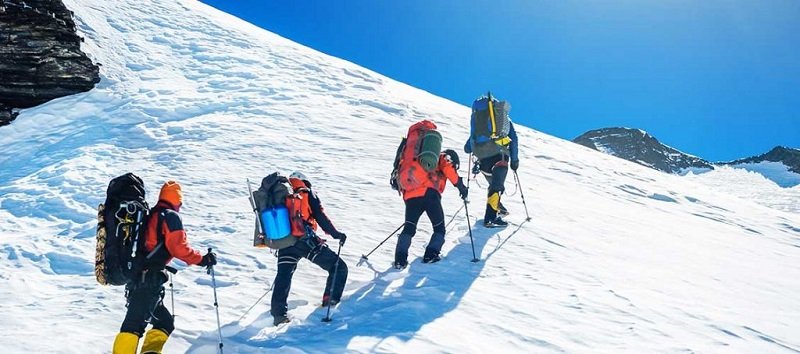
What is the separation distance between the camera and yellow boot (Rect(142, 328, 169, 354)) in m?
5.41

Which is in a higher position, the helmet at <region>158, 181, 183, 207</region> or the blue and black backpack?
the blue and black backpack

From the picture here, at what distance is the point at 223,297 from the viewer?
280 inches

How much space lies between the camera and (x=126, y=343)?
5.23m

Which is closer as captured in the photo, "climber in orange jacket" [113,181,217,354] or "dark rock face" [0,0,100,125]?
"climber in orange jacket" [113,181,217,354]

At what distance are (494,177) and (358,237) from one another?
2.55 m

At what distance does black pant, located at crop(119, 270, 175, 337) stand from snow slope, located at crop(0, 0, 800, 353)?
38cm

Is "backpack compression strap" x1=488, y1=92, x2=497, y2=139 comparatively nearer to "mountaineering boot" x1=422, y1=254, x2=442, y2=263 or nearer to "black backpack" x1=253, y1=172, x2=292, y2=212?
"mountaineering boot" x1=422, y1=254, x2=442, y2=263

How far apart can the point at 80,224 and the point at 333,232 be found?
5.31 metres

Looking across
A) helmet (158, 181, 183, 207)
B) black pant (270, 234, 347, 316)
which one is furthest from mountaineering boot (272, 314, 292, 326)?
helmet (158, 181, 183, 207)

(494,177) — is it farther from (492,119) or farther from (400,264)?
(400,264)

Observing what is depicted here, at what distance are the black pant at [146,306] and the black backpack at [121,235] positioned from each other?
122 millimetres

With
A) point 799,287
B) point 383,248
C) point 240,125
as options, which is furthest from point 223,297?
point 240,125

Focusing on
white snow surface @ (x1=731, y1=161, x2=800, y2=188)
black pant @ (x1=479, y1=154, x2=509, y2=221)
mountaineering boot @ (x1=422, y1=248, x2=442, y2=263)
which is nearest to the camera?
mountaineering boot @ (x1=422, y1=248, x2=442, y2=263)

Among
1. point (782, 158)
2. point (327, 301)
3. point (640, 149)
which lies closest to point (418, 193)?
point (327, 301)
